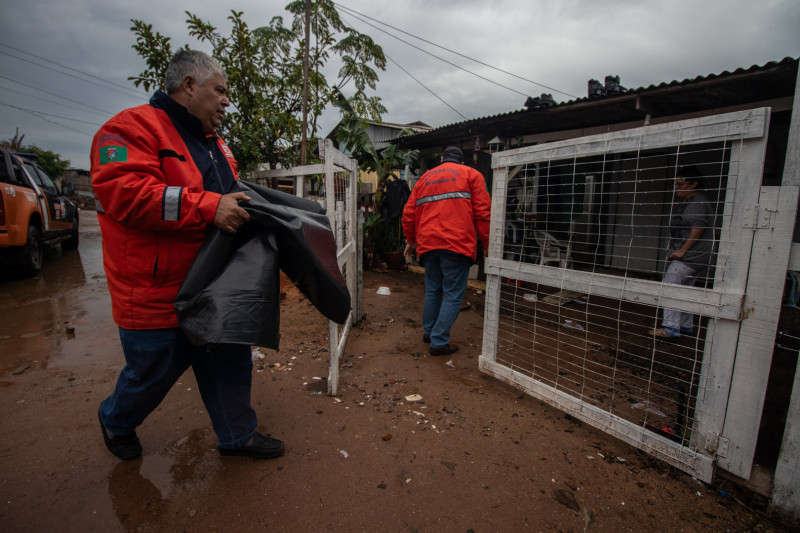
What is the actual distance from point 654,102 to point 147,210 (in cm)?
681

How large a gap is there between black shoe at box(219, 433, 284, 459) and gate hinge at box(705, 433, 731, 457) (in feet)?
7.41

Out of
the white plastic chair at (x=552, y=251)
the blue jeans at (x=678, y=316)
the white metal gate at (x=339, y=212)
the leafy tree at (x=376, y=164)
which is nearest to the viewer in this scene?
the white metal gate at (x=339, y=212)

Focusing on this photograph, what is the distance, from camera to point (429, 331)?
3.93m

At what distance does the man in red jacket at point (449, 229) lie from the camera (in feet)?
11.3

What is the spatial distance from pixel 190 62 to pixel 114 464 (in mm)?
2119

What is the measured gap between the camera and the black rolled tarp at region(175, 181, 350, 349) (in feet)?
5.10

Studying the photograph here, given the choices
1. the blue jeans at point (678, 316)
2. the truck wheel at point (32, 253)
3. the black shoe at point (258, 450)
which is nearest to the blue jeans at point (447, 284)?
the black shoe at point (258, 450)

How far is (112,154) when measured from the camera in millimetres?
1484

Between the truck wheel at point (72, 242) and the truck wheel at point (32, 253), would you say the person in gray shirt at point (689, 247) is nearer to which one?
the truck wheel at point (32, 253)

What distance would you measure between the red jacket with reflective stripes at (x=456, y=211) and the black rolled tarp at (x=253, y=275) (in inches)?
70.1

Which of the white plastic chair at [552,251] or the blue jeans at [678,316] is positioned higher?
the white plastic chair at [552,251]

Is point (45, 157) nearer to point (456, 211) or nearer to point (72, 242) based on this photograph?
point (72, 242)

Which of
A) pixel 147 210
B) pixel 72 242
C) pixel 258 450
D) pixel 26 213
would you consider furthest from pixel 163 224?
pixel 72 242

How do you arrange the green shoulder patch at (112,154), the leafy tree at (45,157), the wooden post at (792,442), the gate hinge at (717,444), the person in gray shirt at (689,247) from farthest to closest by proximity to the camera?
the leafy tree at (45,157)
the person in gray shirt at (689,247)
the gate hinge at (717,444)
the wooden post at (792,442)
the green shoulder patch at (112,154)
